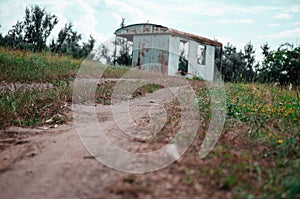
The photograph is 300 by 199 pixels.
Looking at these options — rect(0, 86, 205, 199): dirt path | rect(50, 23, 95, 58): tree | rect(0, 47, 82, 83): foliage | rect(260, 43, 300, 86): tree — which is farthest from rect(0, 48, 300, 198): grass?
rect(50, 23, 95, 58): tree

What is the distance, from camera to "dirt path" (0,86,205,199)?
2.08 metres

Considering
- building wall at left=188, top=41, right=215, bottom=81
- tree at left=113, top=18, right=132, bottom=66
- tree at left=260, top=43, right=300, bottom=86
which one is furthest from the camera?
tree at left=113, top=18, right=132, bottom=66

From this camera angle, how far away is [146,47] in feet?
53.2

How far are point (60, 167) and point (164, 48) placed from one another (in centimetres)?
1367

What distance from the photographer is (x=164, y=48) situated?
15586 millimetres

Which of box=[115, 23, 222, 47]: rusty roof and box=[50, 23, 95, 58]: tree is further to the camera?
box=[50, 23, 95, 58]: tree

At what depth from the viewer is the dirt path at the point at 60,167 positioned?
208 cm

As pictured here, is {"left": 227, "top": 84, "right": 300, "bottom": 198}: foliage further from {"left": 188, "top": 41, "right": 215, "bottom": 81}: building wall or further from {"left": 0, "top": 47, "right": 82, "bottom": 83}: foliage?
{"left": 188, "top": 41, "right": 215, "bottom": 81}: building wall

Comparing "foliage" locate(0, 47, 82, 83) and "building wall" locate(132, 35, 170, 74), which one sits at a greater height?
"building wall" locate(132, 35, 170, 74)

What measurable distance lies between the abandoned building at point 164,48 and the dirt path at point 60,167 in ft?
38.5

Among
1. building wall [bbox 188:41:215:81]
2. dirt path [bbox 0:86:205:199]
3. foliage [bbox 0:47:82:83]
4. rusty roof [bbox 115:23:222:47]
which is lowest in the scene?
dirt path [bbox 0:86:205:199]

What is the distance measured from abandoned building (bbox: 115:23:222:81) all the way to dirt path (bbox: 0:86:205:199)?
1174 cm

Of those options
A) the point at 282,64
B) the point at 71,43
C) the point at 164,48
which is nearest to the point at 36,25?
the point at 71,43

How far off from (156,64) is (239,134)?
12.8 meters
